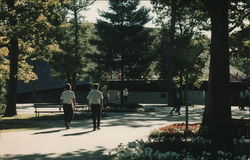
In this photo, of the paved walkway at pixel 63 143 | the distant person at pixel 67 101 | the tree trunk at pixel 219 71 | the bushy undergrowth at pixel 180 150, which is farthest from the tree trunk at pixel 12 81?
the tree trunk at pixel 219 71

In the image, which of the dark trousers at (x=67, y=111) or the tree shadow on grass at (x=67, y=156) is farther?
the dark trousers at (x=67, y=111)

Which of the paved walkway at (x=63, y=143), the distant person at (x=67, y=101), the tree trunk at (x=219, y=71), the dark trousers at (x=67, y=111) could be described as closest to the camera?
the paved walkway at (x=63, y=143)

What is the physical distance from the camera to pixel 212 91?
12039 mm

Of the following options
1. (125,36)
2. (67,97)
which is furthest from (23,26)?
(125,36)

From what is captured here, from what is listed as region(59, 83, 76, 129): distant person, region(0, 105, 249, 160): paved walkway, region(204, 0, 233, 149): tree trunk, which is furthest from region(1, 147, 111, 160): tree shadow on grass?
region(59, 83, 76, 129): distant person

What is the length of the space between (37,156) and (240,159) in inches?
190

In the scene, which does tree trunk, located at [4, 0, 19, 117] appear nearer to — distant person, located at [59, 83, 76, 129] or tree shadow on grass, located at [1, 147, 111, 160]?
distant person, located at [59, 83, 76, 129]

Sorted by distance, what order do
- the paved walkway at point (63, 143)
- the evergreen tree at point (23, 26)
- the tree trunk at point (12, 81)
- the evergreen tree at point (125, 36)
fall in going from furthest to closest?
the evergreen tree at point (125, 36) < the tree trunk at point (12, 81) < the evergreen tree at point (23, 26) < the paved walkway at point (63, 143)

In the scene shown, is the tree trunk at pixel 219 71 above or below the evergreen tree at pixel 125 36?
below

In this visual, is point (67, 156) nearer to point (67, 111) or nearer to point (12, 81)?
point (67, 111)

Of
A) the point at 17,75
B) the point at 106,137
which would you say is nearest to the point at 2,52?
the point at 17,75

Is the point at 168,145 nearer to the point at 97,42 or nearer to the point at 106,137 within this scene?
the point at 106,137

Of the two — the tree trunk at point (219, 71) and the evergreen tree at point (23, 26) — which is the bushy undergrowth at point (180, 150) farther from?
the evergreen tree at point (23, 26)

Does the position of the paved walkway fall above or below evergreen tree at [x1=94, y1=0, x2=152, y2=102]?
below
